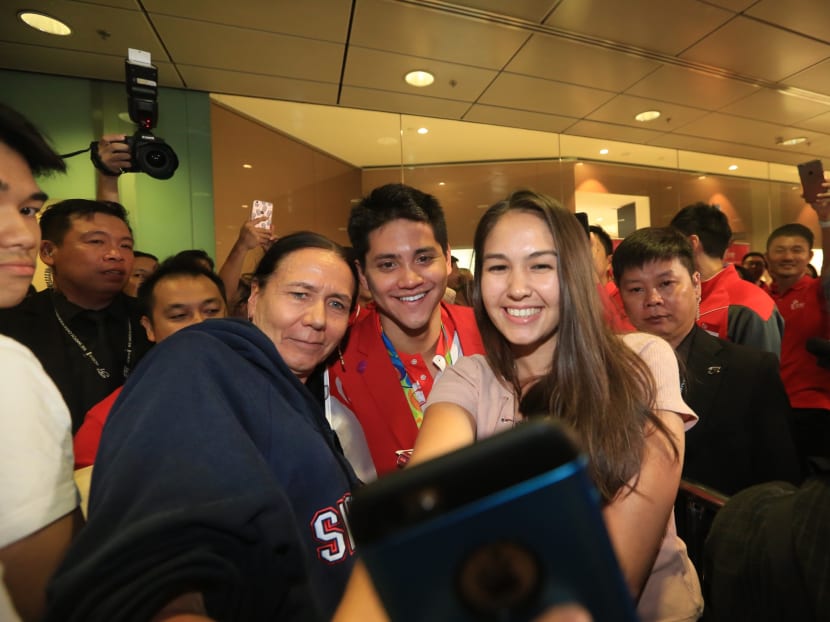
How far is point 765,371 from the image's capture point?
5.10 feet

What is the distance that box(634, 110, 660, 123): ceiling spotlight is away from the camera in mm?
4484

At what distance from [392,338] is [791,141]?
6.59m

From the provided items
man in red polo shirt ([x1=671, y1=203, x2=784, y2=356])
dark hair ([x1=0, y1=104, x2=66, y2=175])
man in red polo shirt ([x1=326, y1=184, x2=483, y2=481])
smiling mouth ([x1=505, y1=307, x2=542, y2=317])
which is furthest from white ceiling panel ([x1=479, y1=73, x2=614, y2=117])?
dark hair ([x1=0, y1=104, x2=66, y2=175])

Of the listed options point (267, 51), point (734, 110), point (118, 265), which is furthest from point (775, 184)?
point (118, 265)

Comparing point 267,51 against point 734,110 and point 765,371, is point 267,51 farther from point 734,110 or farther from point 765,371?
point 734,110

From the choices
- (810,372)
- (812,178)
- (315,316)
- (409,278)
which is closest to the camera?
(315,316)

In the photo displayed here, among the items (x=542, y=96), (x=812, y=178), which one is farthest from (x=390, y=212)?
(x=542, y=96)

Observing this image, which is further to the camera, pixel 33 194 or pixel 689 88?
pixel 689 88

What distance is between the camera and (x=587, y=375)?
3.22 feet

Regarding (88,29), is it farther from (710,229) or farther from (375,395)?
(710,229)

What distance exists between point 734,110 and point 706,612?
17.1 ft

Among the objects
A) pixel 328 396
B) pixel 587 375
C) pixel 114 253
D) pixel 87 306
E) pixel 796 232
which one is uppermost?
pixel 796 232

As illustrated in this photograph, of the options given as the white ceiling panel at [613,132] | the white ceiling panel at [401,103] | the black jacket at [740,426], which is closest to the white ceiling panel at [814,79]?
the white ceiling panel at [613,132]

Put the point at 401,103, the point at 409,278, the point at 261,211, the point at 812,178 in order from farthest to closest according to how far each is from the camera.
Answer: the point at 401,103 → the point at 812,178 → the point at 261,211 → the point at 409,278
